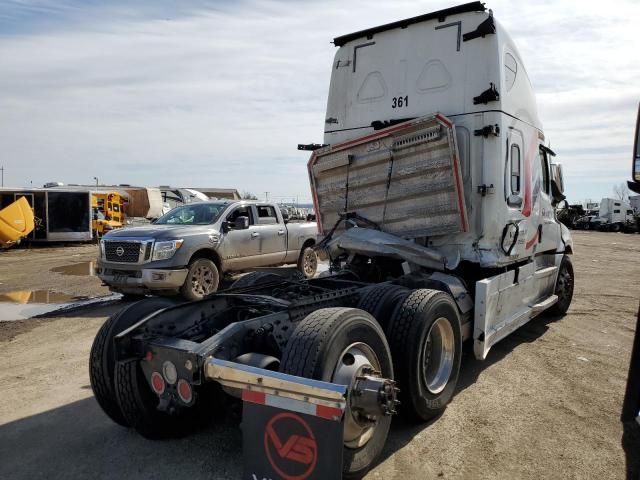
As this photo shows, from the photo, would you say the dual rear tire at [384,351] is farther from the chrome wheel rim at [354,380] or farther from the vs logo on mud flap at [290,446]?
the vs logo on mud flap at [290,446]

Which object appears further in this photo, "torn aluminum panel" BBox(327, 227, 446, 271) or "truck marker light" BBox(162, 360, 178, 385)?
"torn aluminum panel" BBox(327, 227, 446, 271)

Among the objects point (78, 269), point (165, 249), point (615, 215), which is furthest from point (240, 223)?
point (615, 215)

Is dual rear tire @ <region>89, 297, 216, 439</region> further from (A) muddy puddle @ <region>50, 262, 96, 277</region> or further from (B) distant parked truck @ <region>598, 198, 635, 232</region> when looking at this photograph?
(B) distant parked truck @ <region>598, 198, 635, 232</region>

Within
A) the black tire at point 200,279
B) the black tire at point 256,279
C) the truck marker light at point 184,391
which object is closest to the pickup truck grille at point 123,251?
the black tire at point 200,279

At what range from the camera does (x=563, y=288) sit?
8.19m

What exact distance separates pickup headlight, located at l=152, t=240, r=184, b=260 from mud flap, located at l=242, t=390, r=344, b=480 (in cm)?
618

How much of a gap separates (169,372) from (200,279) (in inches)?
231

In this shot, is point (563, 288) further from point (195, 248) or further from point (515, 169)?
point (195, 248)

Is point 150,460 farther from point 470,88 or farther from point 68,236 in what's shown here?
point 68,236

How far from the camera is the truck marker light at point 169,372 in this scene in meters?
3.43

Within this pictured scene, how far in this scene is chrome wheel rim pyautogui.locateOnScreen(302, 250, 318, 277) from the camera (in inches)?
474

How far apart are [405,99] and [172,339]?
13.2 feet

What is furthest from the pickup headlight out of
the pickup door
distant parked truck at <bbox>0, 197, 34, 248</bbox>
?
distant parked truck at <bbox>0, 197, 34, 248</bbox>

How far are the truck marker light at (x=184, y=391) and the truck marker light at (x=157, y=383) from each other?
18 cm
